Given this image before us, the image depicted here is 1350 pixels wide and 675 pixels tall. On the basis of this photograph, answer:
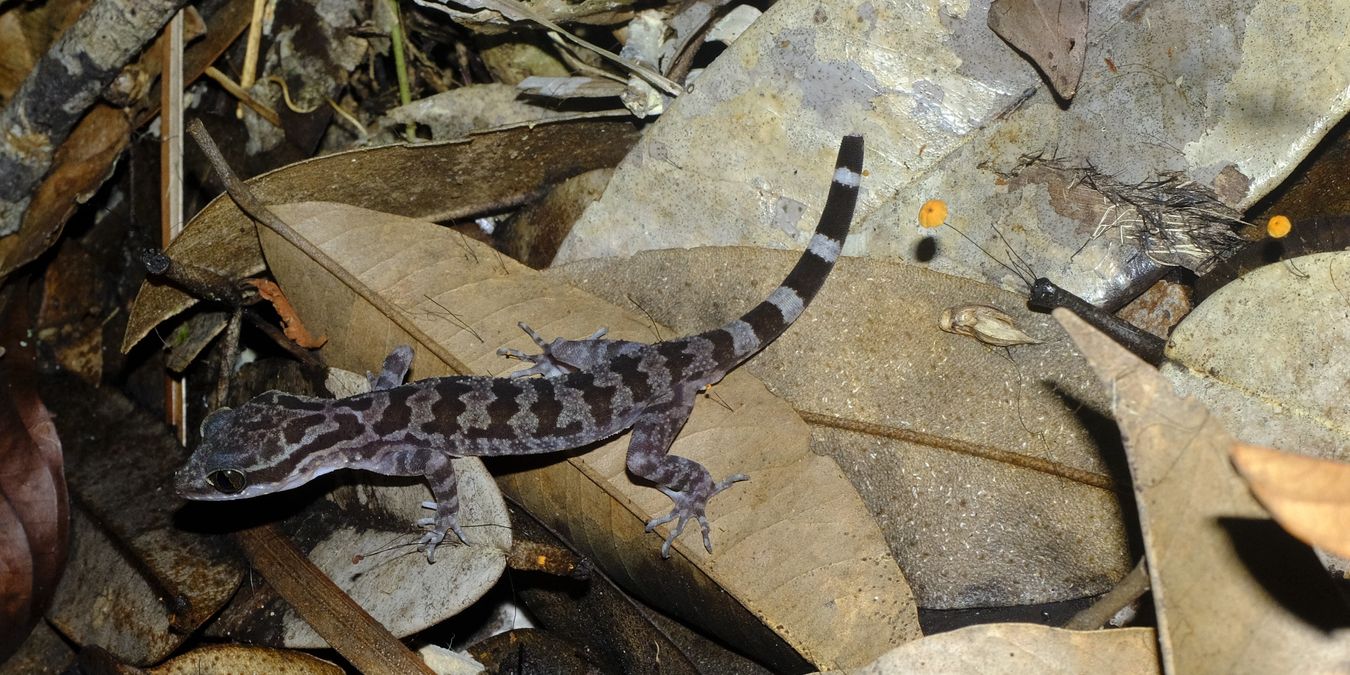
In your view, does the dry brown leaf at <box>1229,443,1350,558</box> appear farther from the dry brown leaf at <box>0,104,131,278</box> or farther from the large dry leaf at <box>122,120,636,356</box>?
the dry brown leaf at <box>0,104,131,278</box>

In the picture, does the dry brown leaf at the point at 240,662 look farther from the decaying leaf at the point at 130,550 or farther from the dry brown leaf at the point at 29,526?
the dry brown leaf at the point at 29,526

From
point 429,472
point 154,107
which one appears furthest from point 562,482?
point 154,107

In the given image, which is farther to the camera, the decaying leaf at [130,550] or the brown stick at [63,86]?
the brown stick at [63,86]

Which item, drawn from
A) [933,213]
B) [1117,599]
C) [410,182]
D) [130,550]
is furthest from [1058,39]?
[130,550]

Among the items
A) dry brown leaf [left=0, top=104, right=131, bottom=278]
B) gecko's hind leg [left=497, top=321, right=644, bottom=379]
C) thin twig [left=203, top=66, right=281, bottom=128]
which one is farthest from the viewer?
thin twig [left=203, top=66, right=281, bottom=128]

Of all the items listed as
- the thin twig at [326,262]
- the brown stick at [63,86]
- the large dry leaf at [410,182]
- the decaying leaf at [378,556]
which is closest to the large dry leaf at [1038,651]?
the decaying leaf at [378,556]

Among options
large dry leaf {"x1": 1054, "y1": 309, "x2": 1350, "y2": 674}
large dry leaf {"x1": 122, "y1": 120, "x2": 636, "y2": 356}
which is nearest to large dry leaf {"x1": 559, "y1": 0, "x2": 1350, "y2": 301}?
large dry leaf {"x1": 122, "y1": 120, "x2": 636, "y2": 356}

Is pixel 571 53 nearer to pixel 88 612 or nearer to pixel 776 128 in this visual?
pixel 776 128
